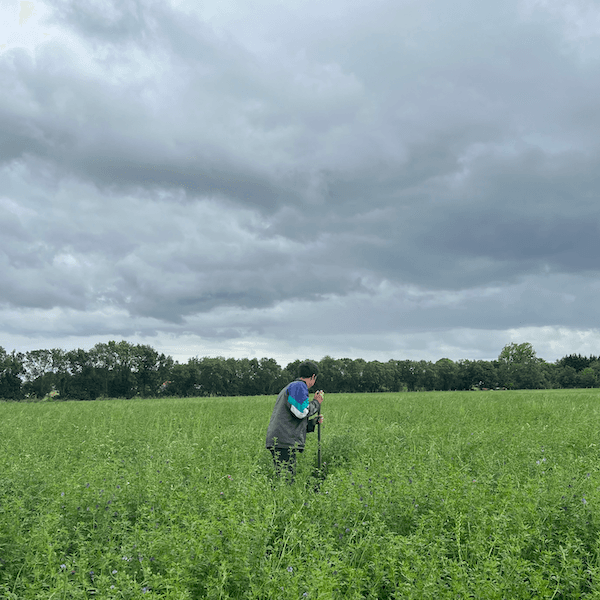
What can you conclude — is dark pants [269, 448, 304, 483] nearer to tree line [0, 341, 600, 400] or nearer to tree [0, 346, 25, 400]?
tree line [0, 341, 600, 400]

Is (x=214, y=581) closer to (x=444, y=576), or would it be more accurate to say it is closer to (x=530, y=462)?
(x=444, y=576)

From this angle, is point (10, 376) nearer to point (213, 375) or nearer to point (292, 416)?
point (213, 375)

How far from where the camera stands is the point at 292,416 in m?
7.40

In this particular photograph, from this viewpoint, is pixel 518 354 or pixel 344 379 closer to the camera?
pixel 344 379

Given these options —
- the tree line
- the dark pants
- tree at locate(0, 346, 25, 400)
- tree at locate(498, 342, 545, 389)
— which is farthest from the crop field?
tree at locate(498, 342, 545, 389)

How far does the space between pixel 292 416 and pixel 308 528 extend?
9.56 feet

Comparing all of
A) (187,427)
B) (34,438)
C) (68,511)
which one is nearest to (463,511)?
(68,511)

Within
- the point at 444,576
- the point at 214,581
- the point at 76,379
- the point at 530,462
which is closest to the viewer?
the point at 214,581

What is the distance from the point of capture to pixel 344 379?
7406 centimetres

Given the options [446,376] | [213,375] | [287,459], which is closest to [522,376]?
[446,376]

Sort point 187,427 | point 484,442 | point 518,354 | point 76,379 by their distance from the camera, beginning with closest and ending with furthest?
point 484,442 < point 187,427 < point 76,379 < point 518,354

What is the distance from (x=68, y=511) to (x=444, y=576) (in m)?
4.57

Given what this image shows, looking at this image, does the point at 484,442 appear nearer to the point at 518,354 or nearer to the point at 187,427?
the point at 187,427

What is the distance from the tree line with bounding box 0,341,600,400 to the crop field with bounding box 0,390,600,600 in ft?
182
